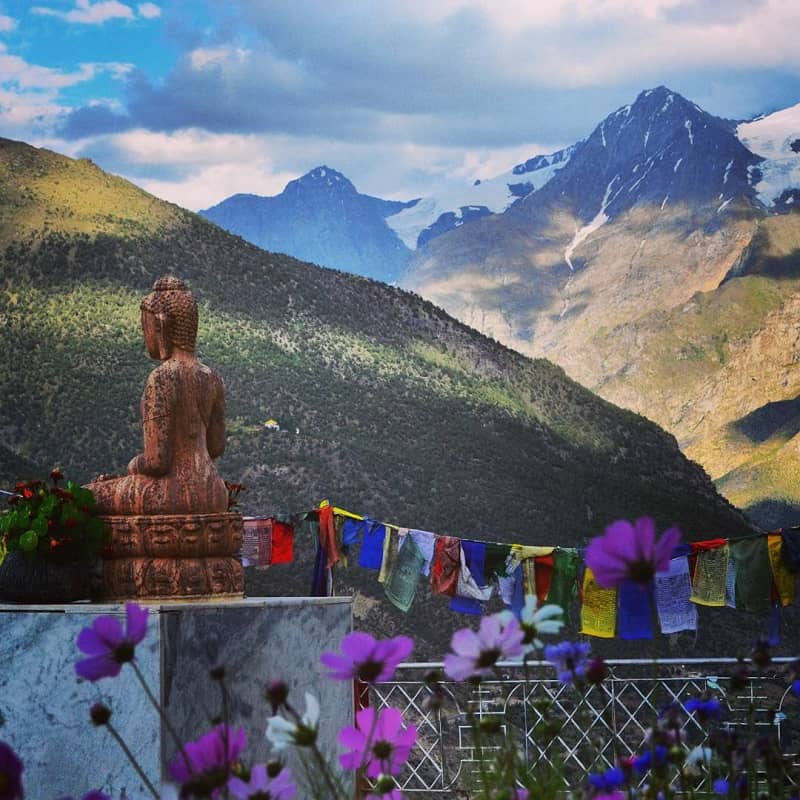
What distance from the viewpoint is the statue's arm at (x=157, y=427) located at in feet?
20.2

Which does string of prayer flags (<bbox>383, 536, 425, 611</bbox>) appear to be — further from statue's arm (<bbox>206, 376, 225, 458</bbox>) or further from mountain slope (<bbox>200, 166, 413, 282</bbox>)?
mountain slope (<bbox>200, 166, 413, 282</bbox>)

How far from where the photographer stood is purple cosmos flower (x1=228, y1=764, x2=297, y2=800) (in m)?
1.53

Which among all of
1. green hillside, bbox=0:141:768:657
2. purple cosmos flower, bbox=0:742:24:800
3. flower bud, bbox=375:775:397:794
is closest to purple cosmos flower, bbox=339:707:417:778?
flower bud, bbox=375:775:397:794

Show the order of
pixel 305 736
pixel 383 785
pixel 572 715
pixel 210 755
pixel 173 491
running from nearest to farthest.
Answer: pixel 305 736 < pixel 210 755 < pixel 383 785 < pixel 572 715 < pixel 173 491

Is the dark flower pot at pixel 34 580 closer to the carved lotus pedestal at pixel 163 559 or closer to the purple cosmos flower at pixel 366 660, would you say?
the carved lotus pedestal at pixel 163 559

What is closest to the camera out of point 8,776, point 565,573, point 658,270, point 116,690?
point 8,776

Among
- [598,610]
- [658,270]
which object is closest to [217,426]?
[598,610]

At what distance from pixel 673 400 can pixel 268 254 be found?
2609cm

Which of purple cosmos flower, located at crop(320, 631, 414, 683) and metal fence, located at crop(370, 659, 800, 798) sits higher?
purple cosmos flower, located at crop(320, 631, 414, 683)

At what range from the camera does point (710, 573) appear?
368 inches

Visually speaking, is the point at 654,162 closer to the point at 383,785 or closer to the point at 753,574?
the point at 753,574

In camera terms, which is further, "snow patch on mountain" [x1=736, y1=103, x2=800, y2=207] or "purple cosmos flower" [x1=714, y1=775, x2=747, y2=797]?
"snow patch on mountain" [x1=736, y1=103, x2=800, y2=207]

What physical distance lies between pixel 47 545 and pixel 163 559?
0.53 m

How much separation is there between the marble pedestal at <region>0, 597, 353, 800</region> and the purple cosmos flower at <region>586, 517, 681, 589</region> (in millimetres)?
3409
